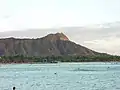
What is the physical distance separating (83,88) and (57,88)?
A: 442 cm

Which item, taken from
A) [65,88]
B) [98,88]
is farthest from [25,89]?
[98,88]

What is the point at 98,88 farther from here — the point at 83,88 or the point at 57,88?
the point at 57,88

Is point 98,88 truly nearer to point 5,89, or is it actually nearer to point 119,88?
point 119,88

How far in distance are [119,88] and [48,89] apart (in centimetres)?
1187

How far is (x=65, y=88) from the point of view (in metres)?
71.7

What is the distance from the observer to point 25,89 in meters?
69.9

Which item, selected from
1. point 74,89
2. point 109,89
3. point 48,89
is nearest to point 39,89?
point 48,89

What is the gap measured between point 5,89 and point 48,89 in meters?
7.16

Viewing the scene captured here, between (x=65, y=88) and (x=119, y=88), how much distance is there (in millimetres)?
9088

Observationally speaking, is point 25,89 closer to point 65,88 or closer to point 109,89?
point 65,88

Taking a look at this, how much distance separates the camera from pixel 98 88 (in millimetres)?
71062

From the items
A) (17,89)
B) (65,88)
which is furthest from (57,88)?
(17,89)

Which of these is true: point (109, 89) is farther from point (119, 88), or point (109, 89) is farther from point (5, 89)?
point (5, 89)

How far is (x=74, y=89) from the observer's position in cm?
6944
